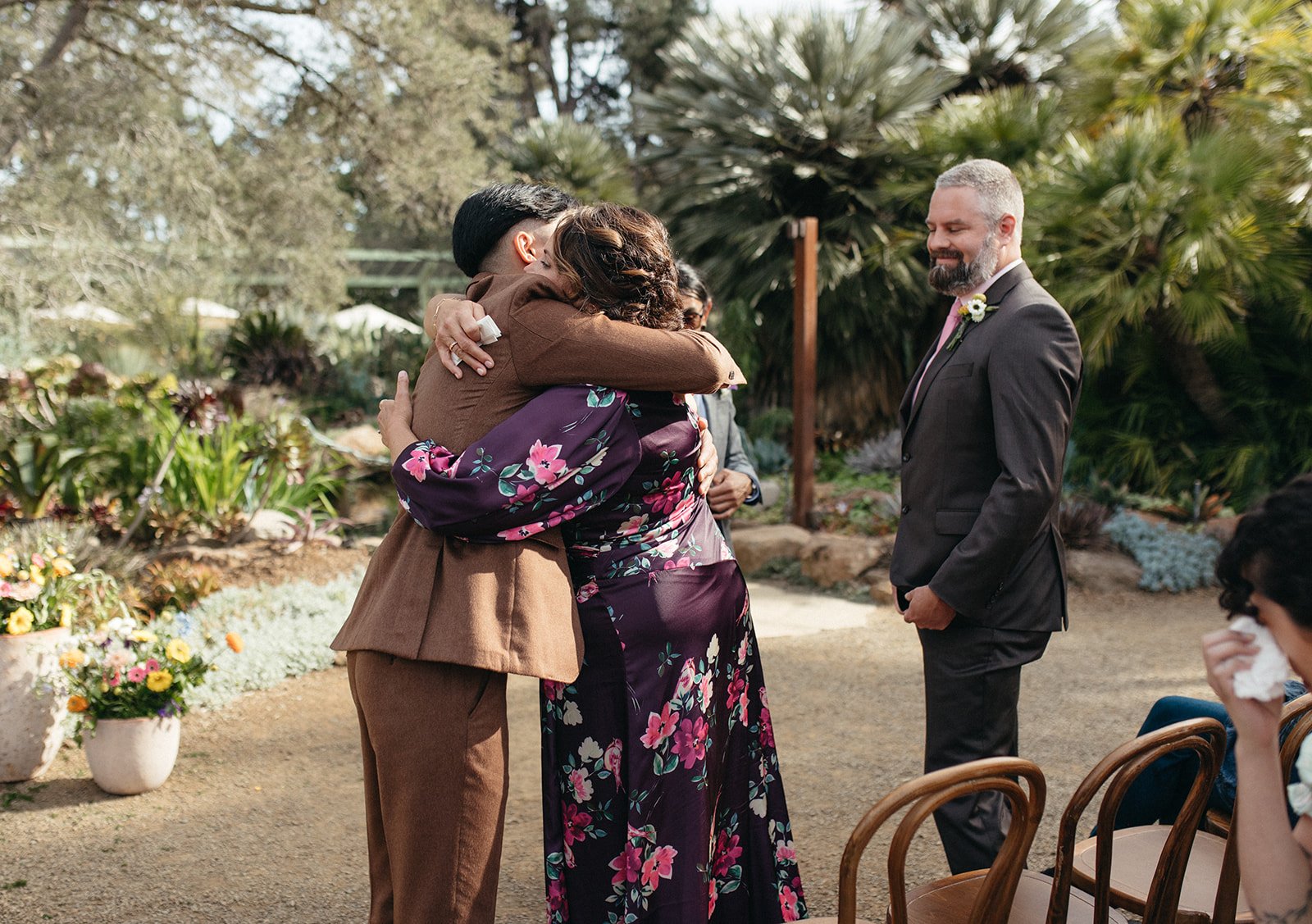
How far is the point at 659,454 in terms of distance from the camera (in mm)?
2129

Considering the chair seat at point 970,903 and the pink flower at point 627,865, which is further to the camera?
the pink flower at point 627,865

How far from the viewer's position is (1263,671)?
1.38 m

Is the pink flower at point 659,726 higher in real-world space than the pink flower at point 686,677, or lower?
lower

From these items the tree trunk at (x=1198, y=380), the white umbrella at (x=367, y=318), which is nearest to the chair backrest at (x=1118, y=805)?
the tree trunk at (x=1198, y=380)

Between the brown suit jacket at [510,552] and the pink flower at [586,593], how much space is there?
0.06 m

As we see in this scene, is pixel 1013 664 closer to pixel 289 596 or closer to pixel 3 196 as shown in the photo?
pixel 289 596

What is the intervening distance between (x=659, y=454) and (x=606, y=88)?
83.5 feet

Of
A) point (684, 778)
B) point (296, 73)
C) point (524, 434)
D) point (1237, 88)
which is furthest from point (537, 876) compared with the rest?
point (296, 73)

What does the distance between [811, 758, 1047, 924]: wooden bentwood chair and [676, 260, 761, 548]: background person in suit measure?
1.68m

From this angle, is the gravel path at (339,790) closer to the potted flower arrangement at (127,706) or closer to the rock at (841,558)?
the potted flower arrangement at (127,706)

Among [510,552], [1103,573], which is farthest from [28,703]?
[1103,573]

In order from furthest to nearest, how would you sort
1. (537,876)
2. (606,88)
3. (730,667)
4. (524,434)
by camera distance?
(606,88), (537,876), (730,667), (524,434)

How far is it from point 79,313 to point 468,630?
871cm

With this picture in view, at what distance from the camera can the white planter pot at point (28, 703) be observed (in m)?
3.95
